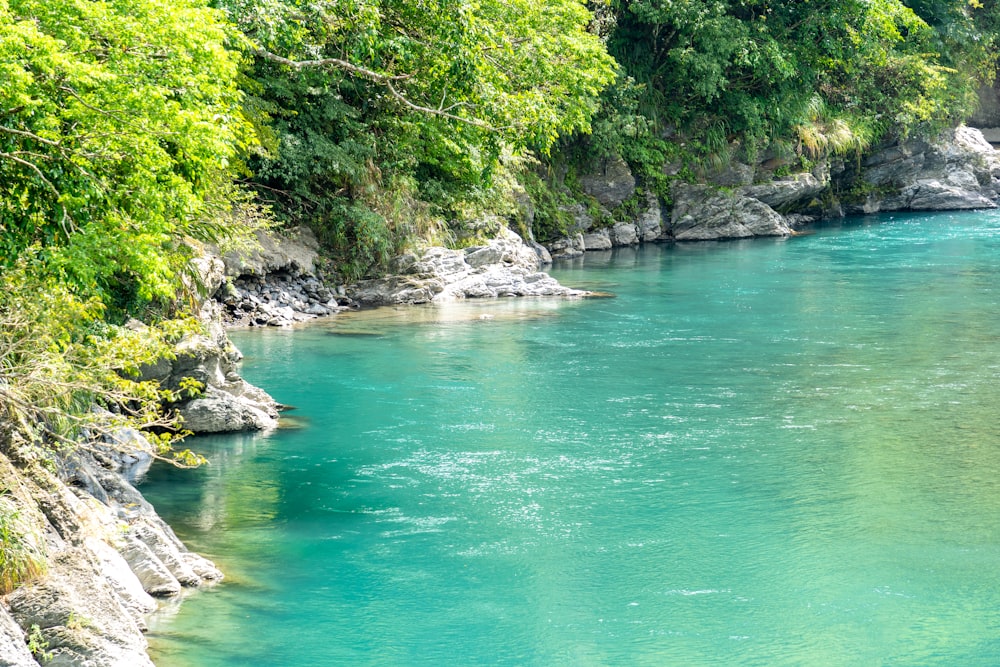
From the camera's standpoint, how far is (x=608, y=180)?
41.4 metres

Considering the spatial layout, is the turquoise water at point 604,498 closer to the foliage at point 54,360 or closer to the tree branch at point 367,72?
the foliage at point 54,360

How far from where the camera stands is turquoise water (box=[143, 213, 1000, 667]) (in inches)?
413

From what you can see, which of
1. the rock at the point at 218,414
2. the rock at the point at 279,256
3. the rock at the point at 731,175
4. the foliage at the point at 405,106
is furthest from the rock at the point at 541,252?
the rock at the point at 218,414

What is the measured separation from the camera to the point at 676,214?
141 ft

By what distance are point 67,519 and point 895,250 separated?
3261 cm

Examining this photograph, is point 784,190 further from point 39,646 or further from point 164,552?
point 39,646

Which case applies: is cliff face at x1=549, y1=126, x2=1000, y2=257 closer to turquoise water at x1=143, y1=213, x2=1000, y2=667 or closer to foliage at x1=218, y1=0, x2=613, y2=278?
foliage at x1=218, y1=0, x2=613, y2=278

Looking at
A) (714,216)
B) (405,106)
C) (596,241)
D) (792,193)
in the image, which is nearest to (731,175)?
(714,216)

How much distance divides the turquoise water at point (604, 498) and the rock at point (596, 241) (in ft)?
47.4

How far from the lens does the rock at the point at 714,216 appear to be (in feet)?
141

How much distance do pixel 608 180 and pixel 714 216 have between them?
4392 millimetres

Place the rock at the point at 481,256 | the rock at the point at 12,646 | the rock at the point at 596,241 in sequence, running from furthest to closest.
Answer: the rock at the point at 596,241 < the rock at the point at 481,256 < the rock at the point at 12,646

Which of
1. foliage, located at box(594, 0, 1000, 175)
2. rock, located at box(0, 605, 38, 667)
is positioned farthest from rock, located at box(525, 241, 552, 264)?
rock, located at box(0, 605, 38, 667)

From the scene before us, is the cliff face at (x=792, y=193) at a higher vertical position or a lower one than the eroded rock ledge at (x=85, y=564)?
higher
